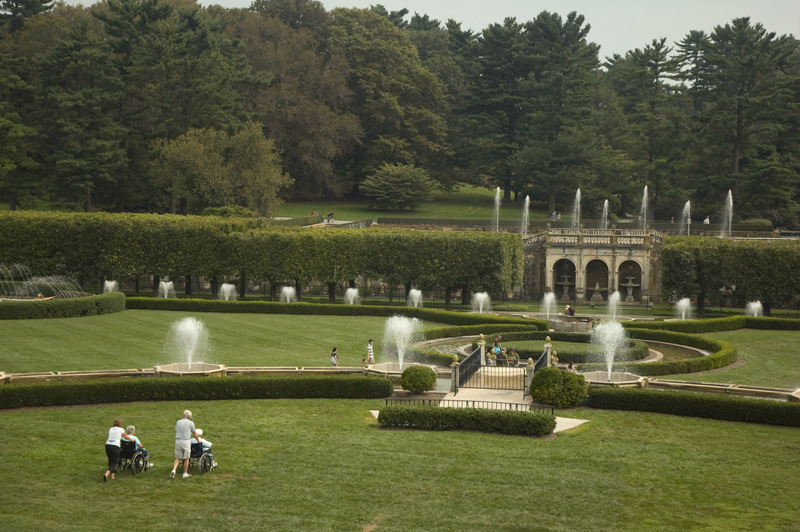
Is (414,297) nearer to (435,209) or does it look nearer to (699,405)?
(699,405)

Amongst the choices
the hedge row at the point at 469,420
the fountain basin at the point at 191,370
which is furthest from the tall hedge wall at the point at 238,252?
the hedge row at the point at 469,420

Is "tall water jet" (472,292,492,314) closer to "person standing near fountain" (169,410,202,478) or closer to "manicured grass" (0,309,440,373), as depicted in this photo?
"manicured grass" (0,309,440,373)

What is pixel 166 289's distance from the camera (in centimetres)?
7206

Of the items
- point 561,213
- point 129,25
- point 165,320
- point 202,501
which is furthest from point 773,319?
point 129,25

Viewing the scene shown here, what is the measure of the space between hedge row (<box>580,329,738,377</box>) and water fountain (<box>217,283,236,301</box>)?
31834 mm

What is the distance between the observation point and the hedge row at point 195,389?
3222 centimetres

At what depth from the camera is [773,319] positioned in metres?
57.5

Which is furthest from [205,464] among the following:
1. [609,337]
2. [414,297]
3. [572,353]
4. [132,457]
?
[414,297]

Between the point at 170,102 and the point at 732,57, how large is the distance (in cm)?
5528

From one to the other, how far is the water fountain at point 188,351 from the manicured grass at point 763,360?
19171 mm

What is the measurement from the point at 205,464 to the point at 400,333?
27827 mm

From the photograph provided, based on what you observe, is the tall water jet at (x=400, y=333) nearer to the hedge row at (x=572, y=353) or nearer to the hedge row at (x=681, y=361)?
the hedge row at (x=572, y=353)

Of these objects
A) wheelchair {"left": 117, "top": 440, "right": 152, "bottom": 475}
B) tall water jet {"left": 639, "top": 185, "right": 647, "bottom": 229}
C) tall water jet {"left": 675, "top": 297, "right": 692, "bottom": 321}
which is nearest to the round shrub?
wheelchair {"left": 117, "top": 440, "right": 152, "bottom": 475}

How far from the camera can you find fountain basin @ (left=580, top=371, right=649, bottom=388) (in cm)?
3509
